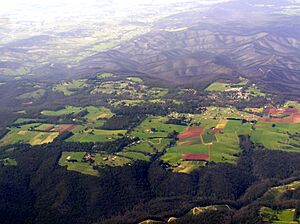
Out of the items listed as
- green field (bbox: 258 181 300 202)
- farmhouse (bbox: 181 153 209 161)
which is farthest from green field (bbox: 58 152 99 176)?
green field (bbox: 258 181 300 202)

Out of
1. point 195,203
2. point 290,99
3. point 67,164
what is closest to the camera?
point 195,203

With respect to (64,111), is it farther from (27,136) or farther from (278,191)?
(278,191)

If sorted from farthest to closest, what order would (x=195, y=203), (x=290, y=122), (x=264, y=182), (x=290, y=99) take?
(x=290, y=99)
(x=290, y=122)
(x=264, y=182)
(x=195, y=203)

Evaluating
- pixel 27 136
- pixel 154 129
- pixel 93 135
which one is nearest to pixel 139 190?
pixel 154 129

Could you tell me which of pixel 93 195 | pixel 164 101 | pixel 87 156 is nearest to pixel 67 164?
pixel 87 156

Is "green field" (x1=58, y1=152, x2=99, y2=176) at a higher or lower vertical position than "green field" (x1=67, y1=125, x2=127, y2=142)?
higher

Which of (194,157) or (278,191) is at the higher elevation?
(278,191)

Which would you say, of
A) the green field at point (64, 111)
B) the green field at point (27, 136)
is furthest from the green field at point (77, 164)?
the green field at point (64, 111)

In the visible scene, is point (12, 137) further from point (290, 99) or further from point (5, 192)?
point (290, 99)

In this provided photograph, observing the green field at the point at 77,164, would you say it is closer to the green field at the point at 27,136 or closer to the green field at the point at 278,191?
the green field at the point at 27,136

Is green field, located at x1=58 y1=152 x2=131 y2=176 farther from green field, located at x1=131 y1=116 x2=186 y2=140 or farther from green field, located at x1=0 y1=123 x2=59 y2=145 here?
green field, located at x1=0 y1=123 x2=59 y2=145

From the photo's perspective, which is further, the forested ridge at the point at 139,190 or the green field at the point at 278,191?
the green field at the point at 278,191
